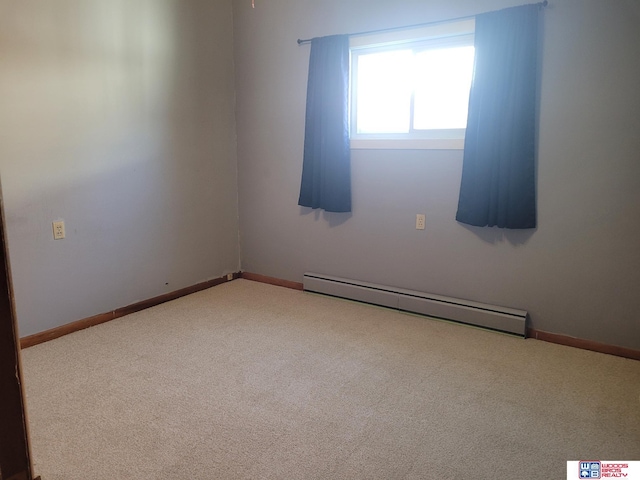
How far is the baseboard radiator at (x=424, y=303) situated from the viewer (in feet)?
10.0

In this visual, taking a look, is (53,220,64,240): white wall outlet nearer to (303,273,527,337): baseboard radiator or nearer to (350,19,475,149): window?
(303,273,527,337): baseboard radiator

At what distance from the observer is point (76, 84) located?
297 cm

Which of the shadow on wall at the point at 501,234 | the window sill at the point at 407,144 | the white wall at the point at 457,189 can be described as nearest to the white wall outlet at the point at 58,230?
the white wall at the point at 457,189

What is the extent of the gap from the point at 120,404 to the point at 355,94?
2664mm

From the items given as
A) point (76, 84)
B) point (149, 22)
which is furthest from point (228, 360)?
point (149, 22)

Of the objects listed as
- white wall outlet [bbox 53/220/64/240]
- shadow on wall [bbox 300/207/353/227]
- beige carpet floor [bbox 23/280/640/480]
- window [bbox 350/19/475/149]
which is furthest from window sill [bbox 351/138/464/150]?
white wall outlet [bbox 53/220/64/240]

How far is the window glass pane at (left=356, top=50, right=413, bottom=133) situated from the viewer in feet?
11.2

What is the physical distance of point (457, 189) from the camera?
3.21 m

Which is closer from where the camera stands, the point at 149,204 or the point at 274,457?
the point at 274,457

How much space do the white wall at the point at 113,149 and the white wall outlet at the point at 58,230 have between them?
0.03 metres

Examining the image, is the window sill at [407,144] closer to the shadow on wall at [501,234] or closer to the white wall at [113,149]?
the shadow on wall at [501,234]

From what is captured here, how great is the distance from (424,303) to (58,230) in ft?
8.30

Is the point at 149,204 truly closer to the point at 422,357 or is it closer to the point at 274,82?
the point at 274,82

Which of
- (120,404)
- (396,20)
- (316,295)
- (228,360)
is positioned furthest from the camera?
(316,295)
